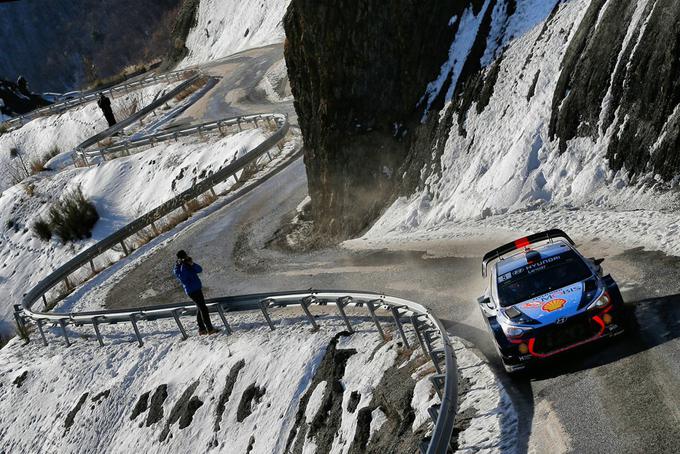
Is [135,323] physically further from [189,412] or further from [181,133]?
[181,133]

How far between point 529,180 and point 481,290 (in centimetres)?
419

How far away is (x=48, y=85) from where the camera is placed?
379 feet

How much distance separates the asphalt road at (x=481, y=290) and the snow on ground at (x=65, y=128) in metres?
30.0

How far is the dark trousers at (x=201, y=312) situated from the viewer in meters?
16.0

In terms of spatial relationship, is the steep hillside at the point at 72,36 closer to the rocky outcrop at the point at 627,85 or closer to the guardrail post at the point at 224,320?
the guardrail post at the point at 224,320

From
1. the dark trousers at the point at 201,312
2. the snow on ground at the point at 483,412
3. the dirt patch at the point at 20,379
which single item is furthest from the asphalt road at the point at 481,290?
the dirt patch at the point at 20,379

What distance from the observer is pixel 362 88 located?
2306 centimetres

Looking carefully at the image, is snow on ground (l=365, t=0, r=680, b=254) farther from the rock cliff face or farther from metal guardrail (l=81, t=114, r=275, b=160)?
metal guardrail (l=81, t=114, r=275, b=160)

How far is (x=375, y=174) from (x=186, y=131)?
1805 centimetres

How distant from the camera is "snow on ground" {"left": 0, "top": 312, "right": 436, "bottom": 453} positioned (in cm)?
1327

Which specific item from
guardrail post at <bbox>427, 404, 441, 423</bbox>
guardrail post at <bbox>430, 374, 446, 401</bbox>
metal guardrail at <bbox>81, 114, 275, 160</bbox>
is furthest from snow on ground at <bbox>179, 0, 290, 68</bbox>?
guardrail post at <bbox>427, 404, 441, 423</bbox>

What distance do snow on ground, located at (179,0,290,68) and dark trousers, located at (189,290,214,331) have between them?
147 feet

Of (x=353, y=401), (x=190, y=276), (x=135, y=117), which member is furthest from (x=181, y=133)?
(x=353, y=401)

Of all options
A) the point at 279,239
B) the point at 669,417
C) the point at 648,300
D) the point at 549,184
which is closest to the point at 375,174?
the point at 279,239
